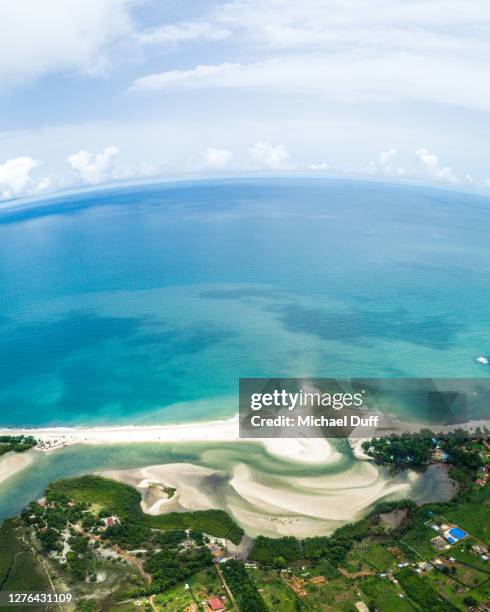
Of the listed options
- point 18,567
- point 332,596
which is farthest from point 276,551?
point 18,567

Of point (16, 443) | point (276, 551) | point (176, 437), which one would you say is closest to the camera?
point (276, 551)

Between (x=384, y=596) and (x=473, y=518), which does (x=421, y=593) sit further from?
(x=473, y=518)

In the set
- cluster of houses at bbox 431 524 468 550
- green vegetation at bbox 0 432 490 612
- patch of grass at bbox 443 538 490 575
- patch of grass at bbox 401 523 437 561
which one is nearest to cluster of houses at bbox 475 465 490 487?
green vegetation at bbox 0 432 490 612

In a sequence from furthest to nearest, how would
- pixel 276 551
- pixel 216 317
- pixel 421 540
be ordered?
pixel 216 317 < pixel 421 540 < pixel 276 551

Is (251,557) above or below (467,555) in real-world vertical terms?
above

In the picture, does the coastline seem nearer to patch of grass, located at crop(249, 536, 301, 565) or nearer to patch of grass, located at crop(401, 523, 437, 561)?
patch of grass, located at crop(249, 536, 301, 565)

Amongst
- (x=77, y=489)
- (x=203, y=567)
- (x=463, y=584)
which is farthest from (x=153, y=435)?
(x=463, y=584)
